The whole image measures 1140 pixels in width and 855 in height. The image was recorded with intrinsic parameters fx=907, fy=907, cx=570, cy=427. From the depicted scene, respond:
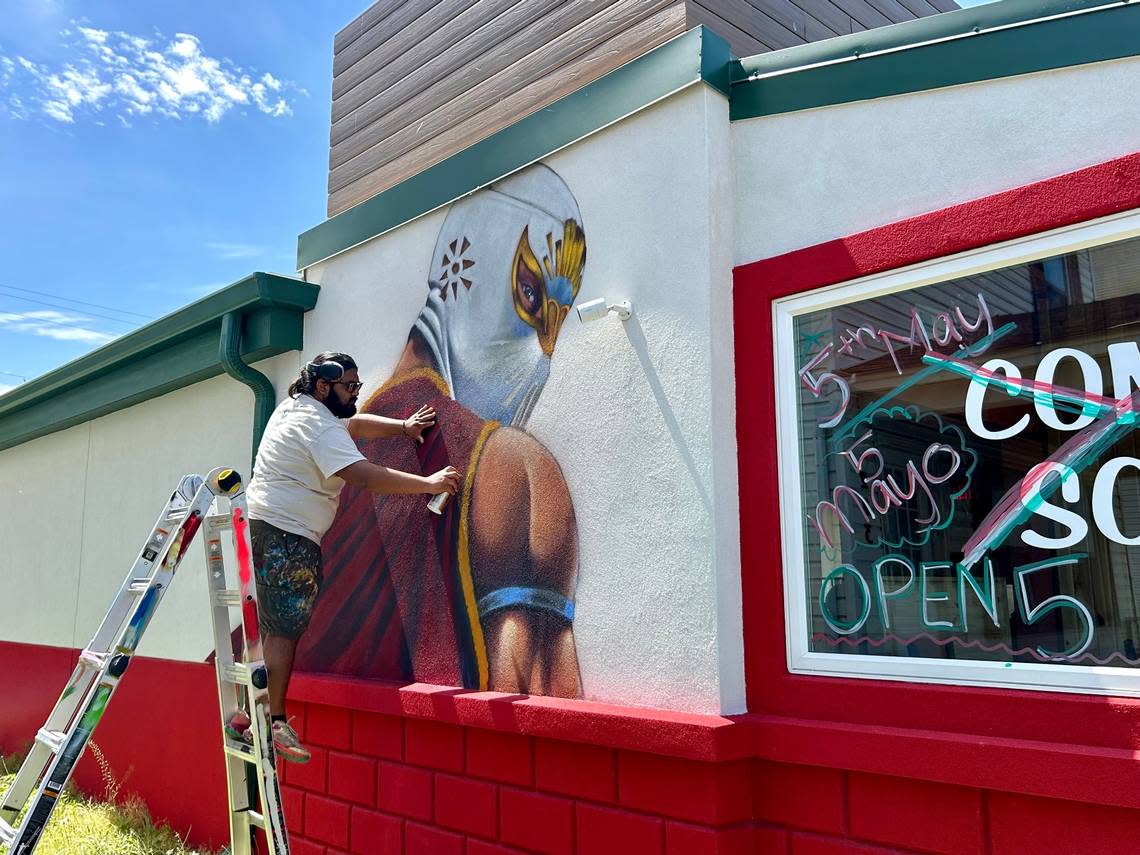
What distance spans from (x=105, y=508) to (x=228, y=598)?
411cm

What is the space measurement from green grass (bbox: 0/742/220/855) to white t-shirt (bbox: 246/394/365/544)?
2364 mm

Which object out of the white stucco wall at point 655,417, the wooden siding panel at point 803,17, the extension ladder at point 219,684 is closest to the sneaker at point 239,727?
the extension ladder at point 219,684

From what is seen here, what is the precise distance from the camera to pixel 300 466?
4.09m

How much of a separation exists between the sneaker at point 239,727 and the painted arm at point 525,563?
95 cm

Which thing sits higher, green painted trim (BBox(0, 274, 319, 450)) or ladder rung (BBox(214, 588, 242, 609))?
green painted trim (BBox(0, 274, 319, 450))

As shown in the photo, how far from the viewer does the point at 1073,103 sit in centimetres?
271

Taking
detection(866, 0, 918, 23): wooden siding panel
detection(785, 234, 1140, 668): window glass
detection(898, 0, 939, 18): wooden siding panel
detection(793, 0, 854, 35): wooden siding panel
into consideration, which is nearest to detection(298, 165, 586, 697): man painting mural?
detection(785, 234, 1140, 668): window glass

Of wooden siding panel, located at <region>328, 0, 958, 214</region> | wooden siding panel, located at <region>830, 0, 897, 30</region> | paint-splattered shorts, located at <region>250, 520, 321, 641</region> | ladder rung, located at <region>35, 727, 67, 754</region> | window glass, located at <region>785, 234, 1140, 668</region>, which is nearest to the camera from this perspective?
window glass, located at <region>785, 234, 1140, 668</region>

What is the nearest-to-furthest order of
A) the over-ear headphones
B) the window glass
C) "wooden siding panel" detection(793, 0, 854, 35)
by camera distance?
the window glass < the over-ear headphones < "wooden siding panel" detection(793, 0, 854, 35)

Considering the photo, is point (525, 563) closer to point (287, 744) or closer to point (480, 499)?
point (480, 499)

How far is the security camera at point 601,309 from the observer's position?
11.4 feet

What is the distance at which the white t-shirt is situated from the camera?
3961 mm

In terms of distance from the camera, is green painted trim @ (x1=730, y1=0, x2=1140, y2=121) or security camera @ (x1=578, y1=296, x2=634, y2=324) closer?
green painted trim @ (x1=730, y1=0, x2=1140, y2=121)

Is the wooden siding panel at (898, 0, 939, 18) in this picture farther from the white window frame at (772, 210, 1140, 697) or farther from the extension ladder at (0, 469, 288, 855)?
the extension ladder at (0, 469, 288, 855)
